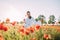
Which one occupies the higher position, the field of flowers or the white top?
the white top

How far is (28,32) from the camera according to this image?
1749mm

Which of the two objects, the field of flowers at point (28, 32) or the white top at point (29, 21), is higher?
the white top at point (29, 21)

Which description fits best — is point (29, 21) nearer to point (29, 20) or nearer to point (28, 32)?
point (29, 20)

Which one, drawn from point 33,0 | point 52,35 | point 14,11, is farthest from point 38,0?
point 52,35

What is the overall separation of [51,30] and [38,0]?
19.8 inches

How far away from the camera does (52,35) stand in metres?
1.94

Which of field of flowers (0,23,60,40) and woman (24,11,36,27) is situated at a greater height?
woman (24,11,36,27)

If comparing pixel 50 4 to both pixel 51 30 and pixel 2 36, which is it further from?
pixel 2 36

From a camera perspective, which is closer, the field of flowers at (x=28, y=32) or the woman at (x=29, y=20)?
the field of flowers at (x=28, y=32)

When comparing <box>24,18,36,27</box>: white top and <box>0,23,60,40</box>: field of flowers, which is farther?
<box>24,18,36,27</box>: white top

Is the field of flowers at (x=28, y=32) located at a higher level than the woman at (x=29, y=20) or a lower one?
lower

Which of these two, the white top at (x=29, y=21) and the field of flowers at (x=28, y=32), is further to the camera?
the white top at (x=29, y=21)

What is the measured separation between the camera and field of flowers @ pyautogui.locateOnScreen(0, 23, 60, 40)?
1.69 meters

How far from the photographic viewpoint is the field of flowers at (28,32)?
5.56 feet
